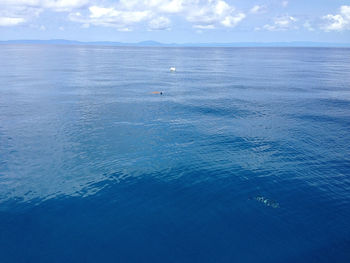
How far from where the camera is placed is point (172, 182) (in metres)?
55.7

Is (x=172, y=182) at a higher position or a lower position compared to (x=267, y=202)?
higher

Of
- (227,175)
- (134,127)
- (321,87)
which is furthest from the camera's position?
(321,87)

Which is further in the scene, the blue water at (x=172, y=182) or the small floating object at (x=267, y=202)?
the small floating object at (x=267, y=202)

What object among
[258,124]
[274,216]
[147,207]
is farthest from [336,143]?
[147,207]

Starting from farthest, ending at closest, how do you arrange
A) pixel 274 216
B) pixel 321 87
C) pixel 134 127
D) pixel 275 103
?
pixel 321 87, pixel 275 103, pixel 134 127, pixel 274 216

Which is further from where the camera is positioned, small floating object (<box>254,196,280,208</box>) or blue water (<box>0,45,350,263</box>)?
small floating object (<box>254,196,280,208</box>)

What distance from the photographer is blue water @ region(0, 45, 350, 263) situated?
39531mm

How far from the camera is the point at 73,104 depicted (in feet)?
353

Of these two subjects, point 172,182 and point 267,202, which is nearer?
point 267,202

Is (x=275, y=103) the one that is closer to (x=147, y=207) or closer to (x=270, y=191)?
(x=270, y=191)

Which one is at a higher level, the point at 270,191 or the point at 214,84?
the point at 214,84

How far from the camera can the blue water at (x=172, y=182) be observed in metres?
39.5

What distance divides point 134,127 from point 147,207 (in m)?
40.0

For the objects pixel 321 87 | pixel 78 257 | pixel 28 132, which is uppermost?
pixel 321 87
